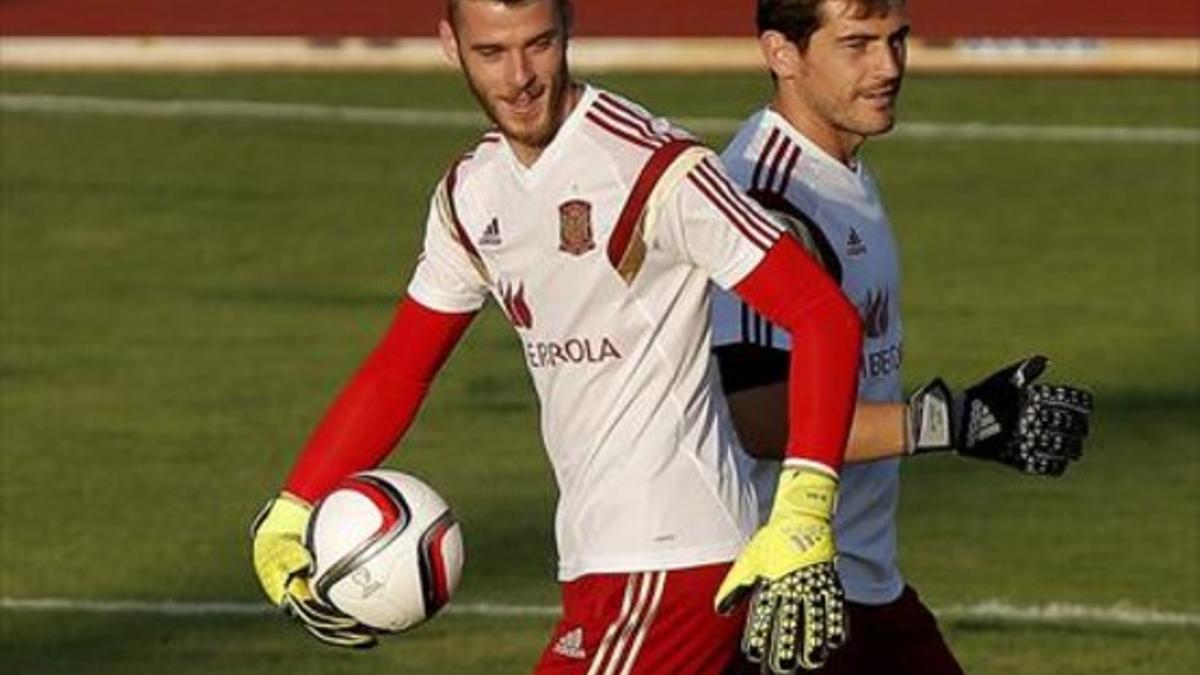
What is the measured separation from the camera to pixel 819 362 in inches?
324

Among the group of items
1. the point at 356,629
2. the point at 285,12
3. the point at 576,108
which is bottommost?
the point at 285,12

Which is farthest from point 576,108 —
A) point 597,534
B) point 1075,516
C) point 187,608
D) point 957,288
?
point 957,288

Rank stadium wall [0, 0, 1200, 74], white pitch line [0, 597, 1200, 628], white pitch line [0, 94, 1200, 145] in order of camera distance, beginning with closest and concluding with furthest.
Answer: white pitch line [0, 597, 1200, 628] < white pitch line [0, 94, 1200, 145] < stadium wall [0, 0, 1200, 74]

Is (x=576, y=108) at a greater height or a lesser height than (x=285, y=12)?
greater

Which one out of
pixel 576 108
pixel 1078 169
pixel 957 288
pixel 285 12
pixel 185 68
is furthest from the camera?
pixel 285 12

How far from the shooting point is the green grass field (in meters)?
14.0

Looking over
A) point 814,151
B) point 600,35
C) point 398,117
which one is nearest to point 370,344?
point 398,117

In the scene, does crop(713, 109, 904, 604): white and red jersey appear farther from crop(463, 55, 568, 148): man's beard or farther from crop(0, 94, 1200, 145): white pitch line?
crop(0, 94, 1200, 145): white pitch line

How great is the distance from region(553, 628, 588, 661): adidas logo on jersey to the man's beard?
991 millimetres

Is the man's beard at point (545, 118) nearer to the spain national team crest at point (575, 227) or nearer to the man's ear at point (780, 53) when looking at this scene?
the spain national team crest at point (575, 227)

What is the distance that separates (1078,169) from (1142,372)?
429 centimetres

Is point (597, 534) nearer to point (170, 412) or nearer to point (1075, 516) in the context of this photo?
point (1075, 516)

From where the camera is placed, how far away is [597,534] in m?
8.73

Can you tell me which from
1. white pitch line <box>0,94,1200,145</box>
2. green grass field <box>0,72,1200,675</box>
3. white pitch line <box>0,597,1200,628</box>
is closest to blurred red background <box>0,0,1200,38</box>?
green grass field <box>0,72,1200,675</box>
